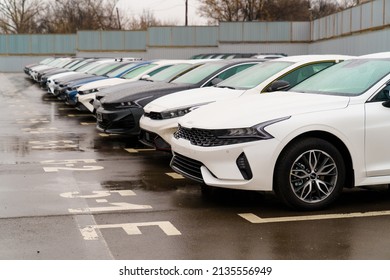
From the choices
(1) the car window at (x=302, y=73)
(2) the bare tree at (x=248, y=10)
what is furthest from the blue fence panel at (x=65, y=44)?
(1) the car window at (x=302, y=73)

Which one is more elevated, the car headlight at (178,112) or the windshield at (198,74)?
the windshield at (198,74)

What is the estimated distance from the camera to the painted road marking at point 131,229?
223 inches

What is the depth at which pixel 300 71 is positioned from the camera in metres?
9.02

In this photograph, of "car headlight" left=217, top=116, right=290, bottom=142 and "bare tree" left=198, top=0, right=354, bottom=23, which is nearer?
"car headlight" left=217, top=116, right=290, bottom=142

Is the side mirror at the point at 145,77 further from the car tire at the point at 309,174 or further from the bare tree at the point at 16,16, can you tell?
the bare tree at the point at 16,16

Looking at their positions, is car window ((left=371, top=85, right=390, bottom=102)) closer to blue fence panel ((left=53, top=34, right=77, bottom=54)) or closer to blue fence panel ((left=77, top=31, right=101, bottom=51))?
blue fence panel ((left=77, top=31, right=101, bottom=51))

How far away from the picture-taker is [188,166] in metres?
6.87

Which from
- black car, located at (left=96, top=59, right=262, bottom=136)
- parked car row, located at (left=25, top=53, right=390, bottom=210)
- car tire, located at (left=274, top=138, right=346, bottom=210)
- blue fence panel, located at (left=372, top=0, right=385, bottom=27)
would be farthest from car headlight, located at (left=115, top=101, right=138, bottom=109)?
blue fence panel, located at (left=372, top=0, right=385, bottom=27)

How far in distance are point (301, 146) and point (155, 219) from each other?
63.0 inches

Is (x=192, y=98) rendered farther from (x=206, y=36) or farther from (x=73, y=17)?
(x=73, y=17)

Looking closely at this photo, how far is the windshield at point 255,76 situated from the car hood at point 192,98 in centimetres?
22

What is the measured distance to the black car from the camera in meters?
10.6

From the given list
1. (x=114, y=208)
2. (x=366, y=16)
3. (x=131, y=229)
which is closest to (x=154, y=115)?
(x=114, y=208)
